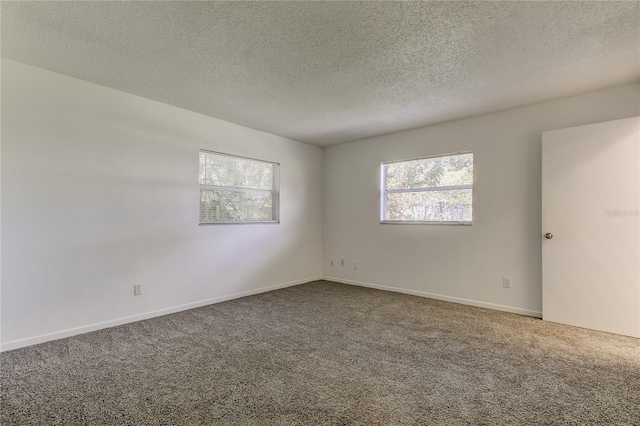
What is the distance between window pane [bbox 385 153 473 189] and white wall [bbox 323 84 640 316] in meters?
0.13

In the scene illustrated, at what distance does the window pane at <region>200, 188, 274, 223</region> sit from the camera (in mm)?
4047

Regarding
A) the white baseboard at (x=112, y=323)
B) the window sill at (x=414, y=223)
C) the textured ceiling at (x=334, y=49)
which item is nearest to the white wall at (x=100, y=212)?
the white baseboard at (x=112, y=323)

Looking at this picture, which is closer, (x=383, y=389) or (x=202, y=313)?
(x=383, y=389)

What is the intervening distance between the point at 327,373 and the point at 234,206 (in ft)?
9.32

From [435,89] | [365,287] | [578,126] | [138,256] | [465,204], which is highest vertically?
[435,89]

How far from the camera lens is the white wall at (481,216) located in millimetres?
3453

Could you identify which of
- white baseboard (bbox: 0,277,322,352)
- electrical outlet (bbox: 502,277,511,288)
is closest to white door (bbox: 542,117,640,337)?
electrical outlet (bbox: 502,277,511,288)

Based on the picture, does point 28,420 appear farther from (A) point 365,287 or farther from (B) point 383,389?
(A) point 365,287

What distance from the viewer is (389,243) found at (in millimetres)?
4734

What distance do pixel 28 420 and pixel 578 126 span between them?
5.05 meters

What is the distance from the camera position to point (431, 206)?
14.3 feet

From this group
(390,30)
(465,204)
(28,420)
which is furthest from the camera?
(465,204)

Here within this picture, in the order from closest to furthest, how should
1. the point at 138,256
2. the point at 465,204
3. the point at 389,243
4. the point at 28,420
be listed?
the point at 28,420
the point at 138,256
the point at 465,204
the point at 389,243

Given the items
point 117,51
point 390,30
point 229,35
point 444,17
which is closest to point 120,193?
point 117,51
